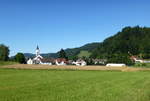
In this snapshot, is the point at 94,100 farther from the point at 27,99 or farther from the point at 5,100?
the point at 5,100

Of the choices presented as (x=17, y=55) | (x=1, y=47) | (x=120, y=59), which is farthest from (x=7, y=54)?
(x=120, y=59)

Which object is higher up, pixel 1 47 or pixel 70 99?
pixel 1 47

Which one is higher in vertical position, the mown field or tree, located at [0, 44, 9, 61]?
tree, located at [0, 44, 9, 61]

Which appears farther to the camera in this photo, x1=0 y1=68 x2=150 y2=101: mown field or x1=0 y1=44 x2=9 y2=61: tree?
x1=0 y1=44 x2=9 y2=61: tree

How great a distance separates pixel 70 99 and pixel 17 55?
13113 cm

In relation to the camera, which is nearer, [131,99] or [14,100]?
[14,100]

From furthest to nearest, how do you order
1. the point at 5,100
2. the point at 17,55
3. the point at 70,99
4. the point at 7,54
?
the point at 7,54
the point at 17,55
the point at 70,99
the point at 5,100

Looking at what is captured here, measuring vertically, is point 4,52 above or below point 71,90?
above

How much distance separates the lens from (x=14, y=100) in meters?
17.8

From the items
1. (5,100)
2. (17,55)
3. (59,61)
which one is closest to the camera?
(5,100)

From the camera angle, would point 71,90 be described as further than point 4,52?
No

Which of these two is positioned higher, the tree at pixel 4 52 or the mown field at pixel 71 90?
the tree at pixel 4 52

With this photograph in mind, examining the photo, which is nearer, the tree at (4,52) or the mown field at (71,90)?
the mown field at (71,90)

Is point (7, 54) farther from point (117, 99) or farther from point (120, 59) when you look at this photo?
point (117, 99)
